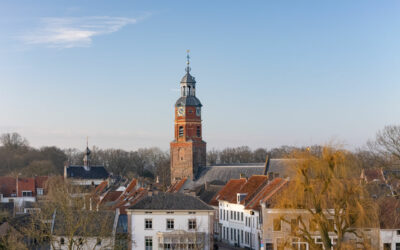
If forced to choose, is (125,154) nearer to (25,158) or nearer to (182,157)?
(25,158)

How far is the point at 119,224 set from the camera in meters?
53.2

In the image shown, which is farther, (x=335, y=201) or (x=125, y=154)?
(x=125, y=154)

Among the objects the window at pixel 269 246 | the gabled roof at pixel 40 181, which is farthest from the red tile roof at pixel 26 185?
the window at pixel 269 246

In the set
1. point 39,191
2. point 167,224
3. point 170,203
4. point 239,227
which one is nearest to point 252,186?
point 239,227

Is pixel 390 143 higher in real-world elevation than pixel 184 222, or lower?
higher

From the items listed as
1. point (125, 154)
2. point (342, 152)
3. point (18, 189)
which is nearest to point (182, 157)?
point (18, 189)

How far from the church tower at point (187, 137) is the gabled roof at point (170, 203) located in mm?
53401

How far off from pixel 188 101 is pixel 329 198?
70691 mm

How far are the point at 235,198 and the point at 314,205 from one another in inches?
1131

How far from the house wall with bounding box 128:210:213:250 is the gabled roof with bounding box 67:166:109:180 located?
279 feet

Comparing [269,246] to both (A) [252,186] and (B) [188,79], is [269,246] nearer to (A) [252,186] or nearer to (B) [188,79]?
(A) [252,186]

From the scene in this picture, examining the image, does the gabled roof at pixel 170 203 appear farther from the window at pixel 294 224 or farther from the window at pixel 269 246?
the window at pixel 294 224

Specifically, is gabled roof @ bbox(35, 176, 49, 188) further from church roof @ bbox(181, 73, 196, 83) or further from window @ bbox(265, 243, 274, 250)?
window @ bbox(265, 243, 274, 250)

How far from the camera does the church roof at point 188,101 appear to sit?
105537mm
